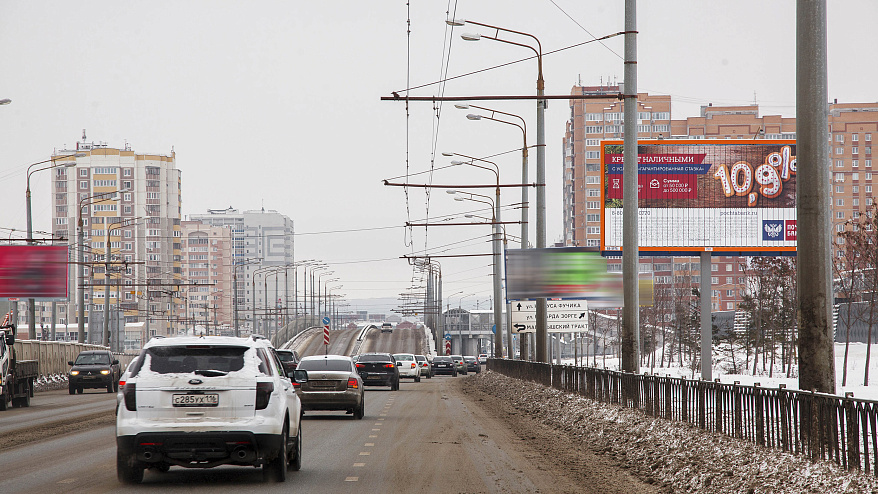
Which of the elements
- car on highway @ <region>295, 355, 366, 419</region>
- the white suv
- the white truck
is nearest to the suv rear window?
the white suv

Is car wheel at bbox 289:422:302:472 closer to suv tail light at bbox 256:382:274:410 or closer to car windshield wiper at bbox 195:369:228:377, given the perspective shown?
suv tail light at bbox 256:382:274:410

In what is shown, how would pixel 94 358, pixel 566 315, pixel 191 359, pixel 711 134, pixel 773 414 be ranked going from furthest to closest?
1. pixel 711 134
2. pixel 566 315
3. pixel 94 358
4. pixel 191 359
5. pixel 773 414

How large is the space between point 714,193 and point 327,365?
717 inches

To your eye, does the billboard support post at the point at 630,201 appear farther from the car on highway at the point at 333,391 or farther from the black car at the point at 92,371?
the black car at the point at 92,371

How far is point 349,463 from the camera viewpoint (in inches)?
595

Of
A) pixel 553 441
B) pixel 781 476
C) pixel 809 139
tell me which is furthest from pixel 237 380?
pixel 553 441

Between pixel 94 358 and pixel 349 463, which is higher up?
pixel 349 463

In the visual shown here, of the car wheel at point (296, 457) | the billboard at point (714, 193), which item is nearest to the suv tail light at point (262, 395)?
the car wheel at point (296, 457)

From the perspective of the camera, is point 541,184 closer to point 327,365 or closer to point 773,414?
point 327,365

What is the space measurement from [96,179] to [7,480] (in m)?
176

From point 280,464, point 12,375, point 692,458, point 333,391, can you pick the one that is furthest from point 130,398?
point 12,375

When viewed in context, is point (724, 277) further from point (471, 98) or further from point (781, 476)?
point (781, 476)

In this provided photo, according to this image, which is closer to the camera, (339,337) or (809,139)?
(809,139)

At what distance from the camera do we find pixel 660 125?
164500mm
